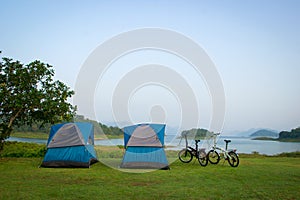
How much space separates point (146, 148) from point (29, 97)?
556 centimetres

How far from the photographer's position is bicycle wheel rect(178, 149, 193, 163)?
1217 cm

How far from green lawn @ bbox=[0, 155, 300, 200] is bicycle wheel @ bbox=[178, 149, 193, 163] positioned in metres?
3.00

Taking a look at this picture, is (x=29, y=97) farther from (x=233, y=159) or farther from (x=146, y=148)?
(x=233, y=159)

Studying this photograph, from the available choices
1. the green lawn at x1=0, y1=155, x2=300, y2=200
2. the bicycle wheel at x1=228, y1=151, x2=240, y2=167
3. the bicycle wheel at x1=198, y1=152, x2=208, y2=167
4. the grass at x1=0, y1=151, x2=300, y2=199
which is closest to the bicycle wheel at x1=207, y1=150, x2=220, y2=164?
the bicycle wheel at x1=198, y1=152, x2=208, y2=167

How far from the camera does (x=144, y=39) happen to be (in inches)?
591

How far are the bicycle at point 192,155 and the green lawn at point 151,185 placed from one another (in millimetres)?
2245

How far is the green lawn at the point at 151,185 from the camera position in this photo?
596 cm

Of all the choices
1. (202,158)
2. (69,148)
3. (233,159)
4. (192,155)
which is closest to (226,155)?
(233,159)

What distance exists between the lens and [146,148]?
34.3ft

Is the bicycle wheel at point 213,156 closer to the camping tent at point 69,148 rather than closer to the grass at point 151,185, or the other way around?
the grass at point 151,185

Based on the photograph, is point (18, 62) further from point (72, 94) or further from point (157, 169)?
point (157, 169)

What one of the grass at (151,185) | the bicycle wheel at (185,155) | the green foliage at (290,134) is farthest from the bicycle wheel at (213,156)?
the green foliage at (290,134)

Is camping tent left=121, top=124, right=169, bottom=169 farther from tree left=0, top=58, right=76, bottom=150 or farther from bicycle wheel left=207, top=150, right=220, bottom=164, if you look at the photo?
tree left=0, top=58, right=76, bottom=150

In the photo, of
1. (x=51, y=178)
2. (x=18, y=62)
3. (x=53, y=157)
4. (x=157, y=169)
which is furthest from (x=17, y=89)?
(x=157, y=169)
